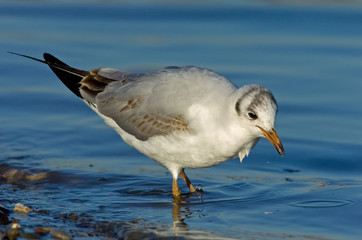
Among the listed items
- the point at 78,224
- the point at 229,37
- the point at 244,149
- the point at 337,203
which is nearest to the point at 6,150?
the point at 78,224

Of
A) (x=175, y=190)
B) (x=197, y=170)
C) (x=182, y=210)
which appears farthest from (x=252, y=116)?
(x=197, y=170)

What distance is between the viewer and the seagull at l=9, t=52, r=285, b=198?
654 centimetres

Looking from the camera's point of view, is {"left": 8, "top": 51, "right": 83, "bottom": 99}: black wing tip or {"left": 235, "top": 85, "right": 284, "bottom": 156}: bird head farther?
{"left": 8, "top": 51, "right": 83, "bottom": 99}: black wing tip

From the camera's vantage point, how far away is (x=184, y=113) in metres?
6.88

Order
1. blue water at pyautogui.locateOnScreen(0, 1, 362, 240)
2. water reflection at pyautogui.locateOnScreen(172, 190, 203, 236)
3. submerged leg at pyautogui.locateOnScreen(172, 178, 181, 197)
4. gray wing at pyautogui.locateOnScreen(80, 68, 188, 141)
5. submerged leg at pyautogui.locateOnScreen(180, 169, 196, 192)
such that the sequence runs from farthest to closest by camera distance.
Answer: submerged leg at pyautogui.locateOnScreen(180, 169, 196, 192), submerged leg at pyautogui.locateOnScreen(172, 178, 181, 197), gray wing at pyautogui.locateOnScreen(80, 68, 188, 141), blue water at pyautogui.locateOnScreen(0, 1, 362, 240), water reflection at pyautogui.locateOnScreen(172, 190, 203, 236)

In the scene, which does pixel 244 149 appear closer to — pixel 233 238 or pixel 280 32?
pixel 233 238

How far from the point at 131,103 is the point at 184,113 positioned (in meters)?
0.76

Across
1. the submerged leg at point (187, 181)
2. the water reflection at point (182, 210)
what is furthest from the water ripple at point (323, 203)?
the submerged leg at point (187, 181)

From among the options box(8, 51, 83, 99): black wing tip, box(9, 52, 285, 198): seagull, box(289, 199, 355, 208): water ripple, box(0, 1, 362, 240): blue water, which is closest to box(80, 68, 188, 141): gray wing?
box(9, 52, 285, 198): seagull

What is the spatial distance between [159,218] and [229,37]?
5.81 metres

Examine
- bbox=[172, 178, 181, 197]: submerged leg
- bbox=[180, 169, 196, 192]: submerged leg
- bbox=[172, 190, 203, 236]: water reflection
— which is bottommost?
bbox=[172, 190, 203, 236]: water reflection

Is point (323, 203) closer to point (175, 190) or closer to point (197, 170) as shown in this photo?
point (175, 190)

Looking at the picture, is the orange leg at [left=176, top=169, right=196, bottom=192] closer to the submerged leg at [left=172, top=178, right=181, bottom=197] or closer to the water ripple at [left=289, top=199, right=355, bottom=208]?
the submerged leg at [left=172, top=178, right=181, bottom=197]

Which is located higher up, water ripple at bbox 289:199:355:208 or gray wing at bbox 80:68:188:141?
gray wing at bbox 80:68:188:141
